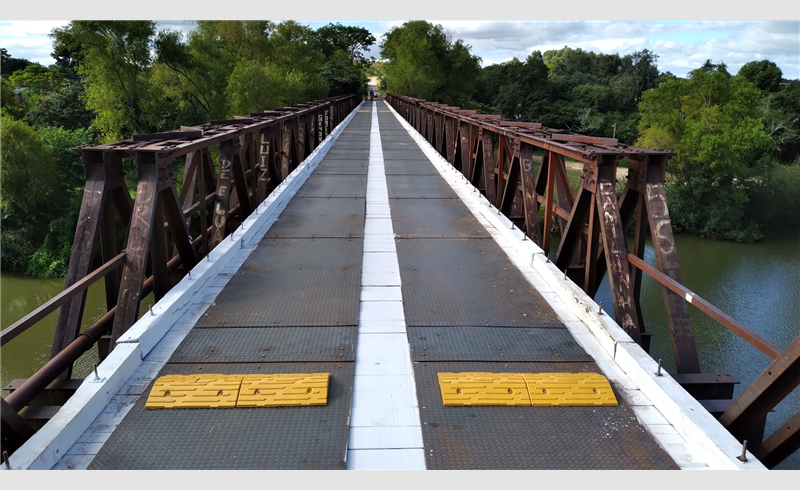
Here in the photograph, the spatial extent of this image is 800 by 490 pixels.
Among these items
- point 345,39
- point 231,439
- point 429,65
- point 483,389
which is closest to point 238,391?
point 231,439

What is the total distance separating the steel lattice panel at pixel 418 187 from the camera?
937cm

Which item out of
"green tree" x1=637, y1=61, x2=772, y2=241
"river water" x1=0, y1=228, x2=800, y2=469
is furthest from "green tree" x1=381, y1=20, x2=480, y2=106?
"river water" x1=0, y1=228, x2=800, y2=469

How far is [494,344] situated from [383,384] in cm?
103

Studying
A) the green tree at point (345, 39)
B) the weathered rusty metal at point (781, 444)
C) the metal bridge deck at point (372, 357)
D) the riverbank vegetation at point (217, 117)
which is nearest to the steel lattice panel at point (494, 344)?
the metal bridge deck at point (372, 357)

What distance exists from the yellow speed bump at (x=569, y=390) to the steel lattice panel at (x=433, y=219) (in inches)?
136

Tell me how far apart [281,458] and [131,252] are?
2.56 meters

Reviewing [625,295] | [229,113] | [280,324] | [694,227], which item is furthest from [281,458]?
[229,113]

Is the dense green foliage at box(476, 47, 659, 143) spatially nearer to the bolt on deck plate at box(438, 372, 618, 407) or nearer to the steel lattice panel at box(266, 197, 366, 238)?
the steel lattice panel at box(266, 197, 366, 238)

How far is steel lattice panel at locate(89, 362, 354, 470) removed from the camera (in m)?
2.88

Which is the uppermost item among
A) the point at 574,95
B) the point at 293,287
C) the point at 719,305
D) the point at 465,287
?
the point at 293,287

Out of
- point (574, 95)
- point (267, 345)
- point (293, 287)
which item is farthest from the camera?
point (574, 95)

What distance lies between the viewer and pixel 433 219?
7.82 meters

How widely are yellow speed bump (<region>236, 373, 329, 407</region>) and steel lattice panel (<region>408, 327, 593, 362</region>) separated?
0.79m

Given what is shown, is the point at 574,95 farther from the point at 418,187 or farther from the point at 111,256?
the point at 111,256
